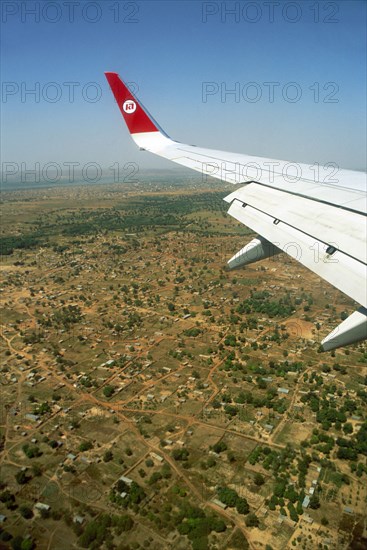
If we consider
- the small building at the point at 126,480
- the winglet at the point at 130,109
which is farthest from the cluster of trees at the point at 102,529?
the winglet at the point at 130,109

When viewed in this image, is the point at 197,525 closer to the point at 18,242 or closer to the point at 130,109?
the point at 130,109

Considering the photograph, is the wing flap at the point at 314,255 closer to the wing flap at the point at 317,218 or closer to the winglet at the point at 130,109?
the wing flap at the point at 317,218

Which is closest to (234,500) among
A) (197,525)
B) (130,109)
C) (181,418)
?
(197,525)

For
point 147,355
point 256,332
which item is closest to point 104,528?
point 147,355

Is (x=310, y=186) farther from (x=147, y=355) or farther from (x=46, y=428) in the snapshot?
(x=147, y=355)

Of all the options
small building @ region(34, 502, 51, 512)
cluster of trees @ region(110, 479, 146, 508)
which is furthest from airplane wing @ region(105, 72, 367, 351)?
small building @ region(34, 502, 51, 512)
